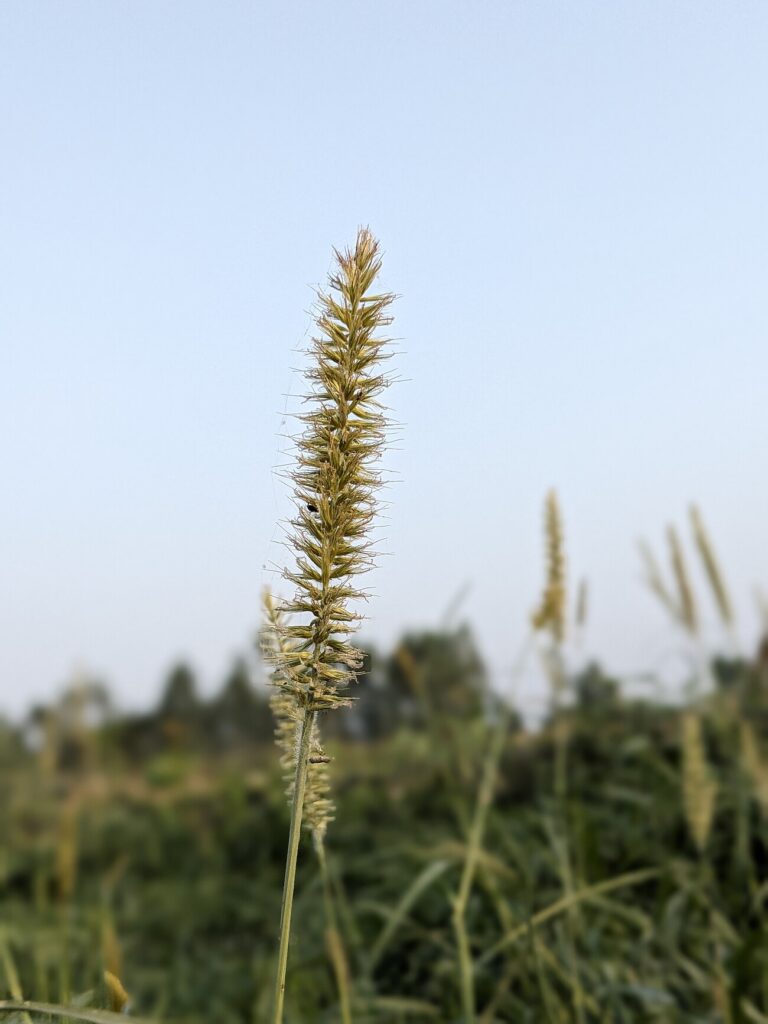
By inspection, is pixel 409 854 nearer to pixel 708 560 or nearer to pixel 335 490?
pixel 708 560

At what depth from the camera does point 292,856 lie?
3.64 feet

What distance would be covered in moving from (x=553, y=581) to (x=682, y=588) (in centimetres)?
150

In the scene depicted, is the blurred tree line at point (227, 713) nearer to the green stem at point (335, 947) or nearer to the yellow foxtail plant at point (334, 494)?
the green stem at point (335, 947)

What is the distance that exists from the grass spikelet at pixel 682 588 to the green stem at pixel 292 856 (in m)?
3.03

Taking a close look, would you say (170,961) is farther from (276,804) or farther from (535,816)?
(535,816)

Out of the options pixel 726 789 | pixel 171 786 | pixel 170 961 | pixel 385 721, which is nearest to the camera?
pixel 726 789

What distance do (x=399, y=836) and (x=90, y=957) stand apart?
1692 mm

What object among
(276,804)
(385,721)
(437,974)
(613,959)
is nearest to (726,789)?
(613,959)

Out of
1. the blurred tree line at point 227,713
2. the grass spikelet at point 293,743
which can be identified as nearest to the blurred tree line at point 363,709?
the blurred tree line at point 227,713

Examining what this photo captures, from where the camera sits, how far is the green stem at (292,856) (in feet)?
3.69

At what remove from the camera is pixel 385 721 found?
7180mm

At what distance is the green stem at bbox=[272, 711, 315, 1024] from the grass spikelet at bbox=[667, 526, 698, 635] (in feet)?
9.93

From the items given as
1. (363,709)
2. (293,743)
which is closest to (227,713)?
(363,709)

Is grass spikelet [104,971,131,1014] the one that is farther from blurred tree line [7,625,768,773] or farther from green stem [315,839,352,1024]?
blurred tree line [7,625,768,773]
